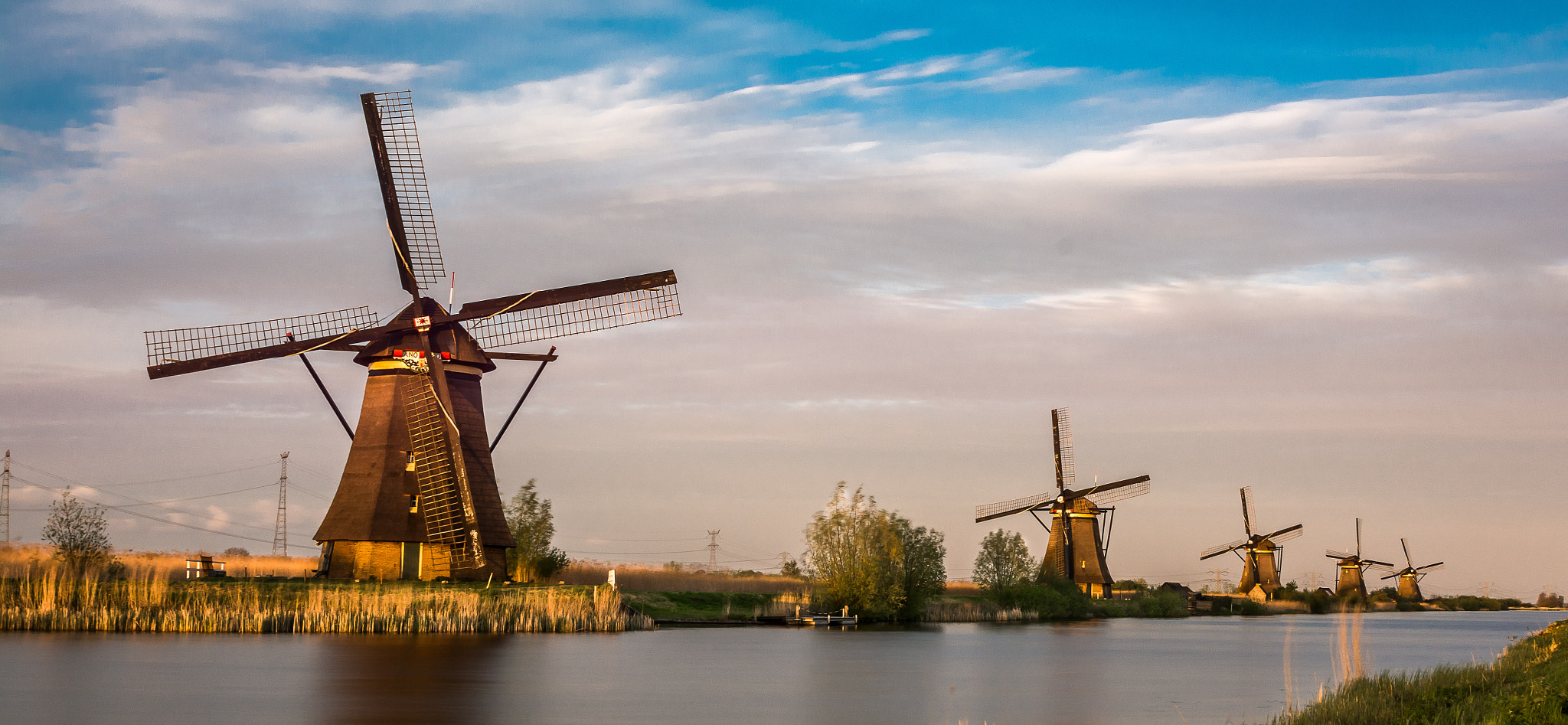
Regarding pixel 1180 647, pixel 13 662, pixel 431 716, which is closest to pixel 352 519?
pixel 13 662

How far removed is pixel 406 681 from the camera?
20.8 meters

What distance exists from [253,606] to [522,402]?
9.12 m

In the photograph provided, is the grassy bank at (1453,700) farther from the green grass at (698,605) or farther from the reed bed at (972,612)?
the reed bed at (972,612)

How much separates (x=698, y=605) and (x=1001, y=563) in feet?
66.0

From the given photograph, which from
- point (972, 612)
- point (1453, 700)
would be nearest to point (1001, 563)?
point (972, 612)

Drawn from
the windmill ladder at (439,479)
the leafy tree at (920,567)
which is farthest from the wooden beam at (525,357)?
the leafy tree at (920,567)

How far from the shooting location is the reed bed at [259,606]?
29.7m

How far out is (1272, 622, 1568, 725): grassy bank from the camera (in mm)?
11992

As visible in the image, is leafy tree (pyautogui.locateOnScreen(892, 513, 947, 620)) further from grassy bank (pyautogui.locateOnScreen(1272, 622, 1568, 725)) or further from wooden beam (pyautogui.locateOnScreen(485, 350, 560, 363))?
grassy bank (pyautogui.locateOnScreen(1272, 622, 1568, 725))

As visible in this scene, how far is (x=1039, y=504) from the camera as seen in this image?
7325 centimetres

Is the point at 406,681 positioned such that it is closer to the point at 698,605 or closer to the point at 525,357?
the point at 525,357

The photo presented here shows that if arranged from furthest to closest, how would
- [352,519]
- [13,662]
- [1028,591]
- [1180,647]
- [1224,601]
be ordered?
[1224,601]
[1028,591]
[1180,647]
[352,519]
[13,662]

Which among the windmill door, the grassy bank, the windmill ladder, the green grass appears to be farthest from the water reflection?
the green grass

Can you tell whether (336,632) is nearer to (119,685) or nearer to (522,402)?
(522,402)
